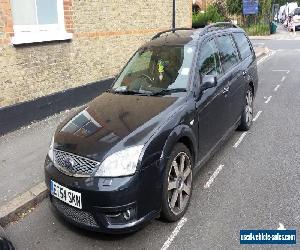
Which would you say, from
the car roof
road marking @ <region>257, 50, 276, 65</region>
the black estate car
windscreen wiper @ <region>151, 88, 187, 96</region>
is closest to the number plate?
the black estate car

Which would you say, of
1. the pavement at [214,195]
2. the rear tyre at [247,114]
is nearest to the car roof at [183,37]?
the rear tyre at [247,114]

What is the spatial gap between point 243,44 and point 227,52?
1.18m

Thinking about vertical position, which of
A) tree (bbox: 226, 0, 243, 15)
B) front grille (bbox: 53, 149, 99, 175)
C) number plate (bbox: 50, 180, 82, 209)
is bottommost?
number plate (bbox: 50, 180, 82, 209)

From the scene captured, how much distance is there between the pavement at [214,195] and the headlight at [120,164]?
2.57ft

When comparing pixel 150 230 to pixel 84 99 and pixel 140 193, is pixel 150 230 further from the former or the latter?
pixel 84 99

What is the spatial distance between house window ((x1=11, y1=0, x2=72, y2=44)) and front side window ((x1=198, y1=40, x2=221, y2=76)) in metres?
3.60

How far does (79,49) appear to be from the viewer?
28.3 ft

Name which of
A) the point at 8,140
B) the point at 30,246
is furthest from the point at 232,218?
the point at 8,140

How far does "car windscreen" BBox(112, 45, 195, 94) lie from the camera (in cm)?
471

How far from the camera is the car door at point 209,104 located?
15.3 ft

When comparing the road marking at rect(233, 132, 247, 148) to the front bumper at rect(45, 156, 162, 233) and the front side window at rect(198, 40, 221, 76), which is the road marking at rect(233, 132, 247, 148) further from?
the front bumper at rect(45, 156, 162, 233)

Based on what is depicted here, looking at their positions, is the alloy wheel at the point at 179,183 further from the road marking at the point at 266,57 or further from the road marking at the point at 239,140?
the road marking at the point at 266,57

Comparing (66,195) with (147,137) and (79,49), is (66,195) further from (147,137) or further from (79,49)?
(79,49)

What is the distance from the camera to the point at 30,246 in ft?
12.7
